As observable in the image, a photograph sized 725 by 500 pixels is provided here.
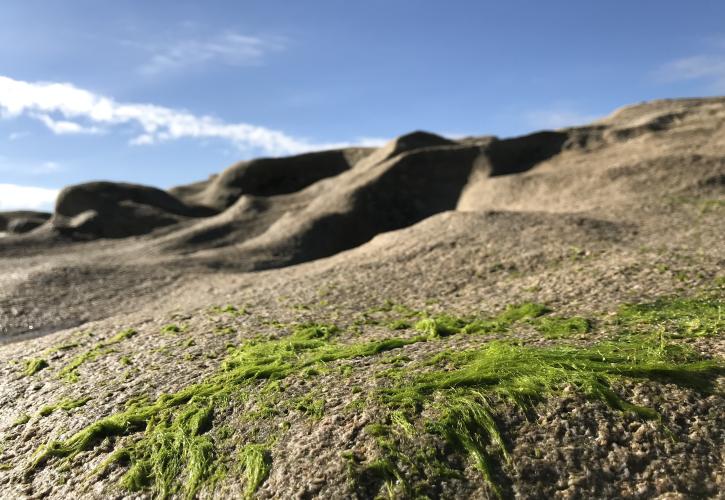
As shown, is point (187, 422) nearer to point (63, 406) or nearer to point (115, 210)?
point (63, 406)

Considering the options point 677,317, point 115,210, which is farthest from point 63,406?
point 115,210

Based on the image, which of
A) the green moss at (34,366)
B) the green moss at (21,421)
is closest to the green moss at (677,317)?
the green moss at (21,421)

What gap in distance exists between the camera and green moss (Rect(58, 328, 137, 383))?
1305 centimetres

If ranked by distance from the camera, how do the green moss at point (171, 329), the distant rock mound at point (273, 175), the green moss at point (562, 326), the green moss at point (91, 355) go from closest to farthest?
1. the green moss at point (562, 326)
2. the green moss at point (91, 355)
3. the green moss at point (171, 329)
4. the distant rock mound at point (273, 175)

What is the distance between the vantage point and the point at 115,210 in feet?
199

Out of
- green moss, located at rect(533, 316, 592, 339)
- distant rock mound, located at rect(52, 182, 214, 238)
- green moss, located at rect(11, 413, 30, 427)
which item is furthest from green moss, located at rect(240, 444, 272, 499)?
distant rock mound, located at rect(52, 182, 214, 238)

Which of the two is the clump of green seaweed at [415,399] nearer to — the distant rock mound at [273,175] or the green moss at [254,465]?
the green moss at [254,465]

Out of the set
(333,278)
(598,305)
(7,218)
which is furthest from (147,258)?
(7,218)

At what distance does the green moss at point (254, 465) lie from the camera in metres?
7.69

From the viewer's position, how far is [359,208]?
44500 millimetres

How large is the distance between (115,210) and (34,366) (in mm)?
50460

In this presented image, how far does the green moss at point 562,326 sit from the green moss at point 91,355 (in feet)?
33.8

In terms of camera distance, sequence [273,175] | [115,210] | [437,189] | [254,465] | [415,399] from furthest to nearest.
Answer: [273,175] → [115,210] → [437,189] → [415,399] → [254,465]

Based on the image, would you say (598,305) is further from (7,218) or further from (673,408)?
(7,218)
